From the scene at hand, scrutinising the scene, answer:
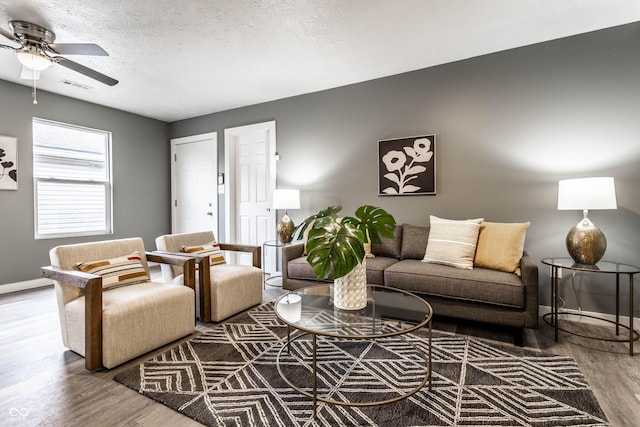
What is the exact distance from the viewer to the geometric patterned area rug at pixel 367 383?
1.48 meters

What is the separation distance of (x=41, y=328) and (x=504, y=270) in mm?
3807

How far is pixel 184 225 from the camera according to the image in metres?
5.34

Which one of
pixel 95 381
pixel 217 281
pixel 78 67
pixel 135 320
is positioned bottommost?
pixel 95 381

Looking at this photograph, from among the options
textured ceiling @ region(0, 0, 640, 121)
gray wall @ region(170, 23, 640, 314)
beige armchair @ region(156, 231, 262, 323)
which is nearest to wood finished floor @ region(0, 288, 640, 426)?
beige armchair @ region(156, 231, 262, 323)

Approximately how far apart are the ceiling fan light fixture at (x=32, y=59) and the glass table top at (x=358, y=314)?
273 centimetres

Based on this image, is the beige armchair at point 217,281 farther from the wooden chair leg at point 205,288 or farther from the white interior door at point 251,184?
the white interior door at point 251,184

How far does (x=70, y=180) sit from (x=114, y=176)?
1.80 feet

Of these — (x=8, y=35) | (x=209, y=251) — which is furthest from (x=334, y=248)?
(x=8, y=35)

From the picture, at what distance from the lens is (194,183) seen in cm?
516

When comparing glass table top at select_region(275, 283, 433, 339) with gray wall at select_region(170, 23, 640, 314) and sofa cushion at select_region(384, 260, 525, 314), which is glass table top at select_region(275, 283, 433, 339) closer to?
sofa cushion at select_region(384, 260, 525, 314)

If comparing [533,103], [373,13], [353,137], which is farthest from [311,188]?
[533,103]

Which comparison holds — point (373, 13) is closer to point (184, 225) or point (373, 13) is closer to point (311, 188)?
point (311, 188)

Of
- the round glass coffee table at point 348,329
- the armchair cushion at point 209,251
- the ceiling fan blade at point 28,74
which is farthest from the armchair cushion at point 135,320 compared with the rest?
the ceiling fan blade at point 28,74

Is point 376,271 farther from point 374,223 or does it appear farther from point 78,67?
point 78,67
